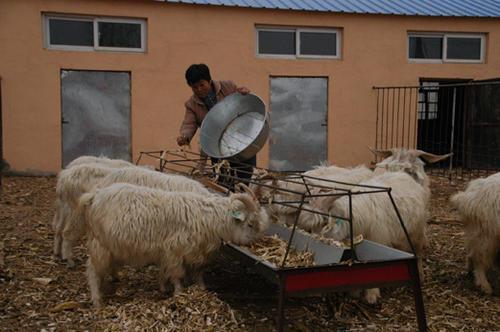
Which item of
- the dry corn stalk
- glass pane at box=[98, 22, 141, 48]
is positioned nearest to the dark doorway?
glass pane at box=[98, 22, 141, 48]

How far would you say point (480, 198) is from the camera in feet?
16.0

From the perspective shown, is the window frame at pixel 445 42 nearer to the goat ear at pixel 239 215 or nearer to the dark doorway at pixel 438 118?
the dark doorway at pixel 438 118

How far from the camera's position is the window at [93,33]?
37.5ft

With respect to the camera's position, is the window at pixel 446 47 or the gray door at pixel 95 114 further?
the window at pixel 446 47

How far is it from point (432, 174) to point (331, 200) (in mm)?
8775

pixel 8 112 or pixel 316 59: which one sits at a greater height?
pixel 316 59

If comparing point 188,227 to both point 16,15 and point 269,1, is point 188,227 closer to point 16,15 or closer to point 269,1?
point 16,15

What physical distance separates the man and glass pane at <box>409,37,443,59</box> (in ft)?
27.2

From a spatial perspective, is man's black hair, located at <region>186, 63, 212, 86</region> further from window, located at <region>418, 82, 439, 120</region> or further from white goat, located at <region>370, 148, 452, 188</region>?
window, located at <region>418, 82, 439, 120</region>

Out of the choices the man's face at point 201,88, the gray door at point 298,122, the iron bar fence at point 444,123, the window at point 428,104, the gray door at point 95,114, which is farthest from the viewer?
the window at point 428,104

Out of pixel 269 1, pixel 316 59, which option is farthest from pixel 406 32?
pixel 269 1

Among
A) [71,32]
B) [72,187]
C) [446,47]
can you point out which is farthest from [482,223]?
[446,47]

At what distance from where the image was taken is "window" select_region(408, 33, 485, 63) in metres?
13.4

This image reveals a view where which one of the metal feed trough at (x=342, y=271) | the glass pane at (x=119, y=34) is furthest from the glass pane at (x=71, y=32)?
the metal feed trough at (x=342, y=271)
